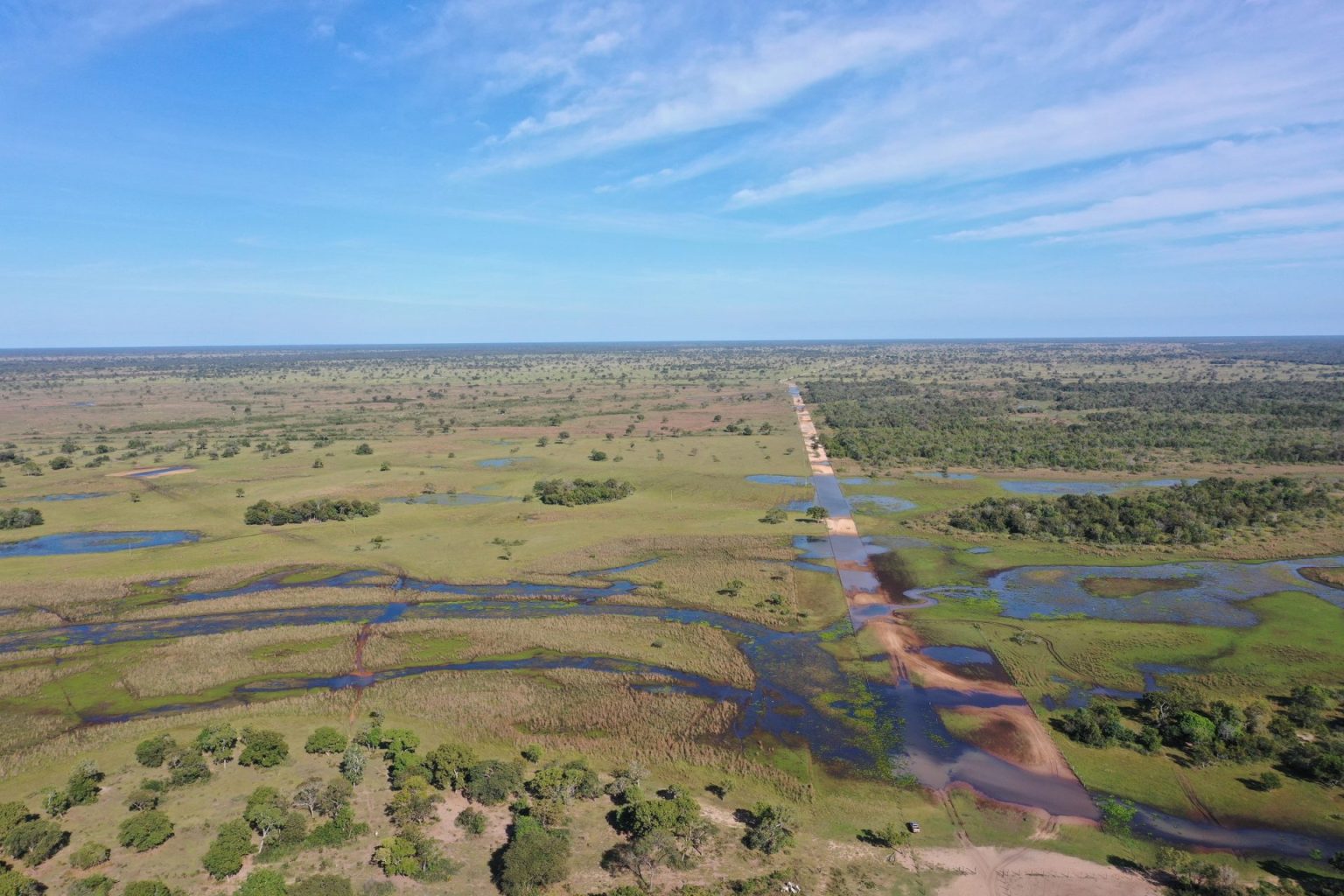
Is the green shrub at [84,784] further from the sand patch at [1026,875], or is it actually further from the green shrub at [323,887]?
the sand patch at [1026,875]

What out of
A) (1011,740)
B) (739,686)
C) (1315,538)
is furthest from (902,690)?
(1315,538)

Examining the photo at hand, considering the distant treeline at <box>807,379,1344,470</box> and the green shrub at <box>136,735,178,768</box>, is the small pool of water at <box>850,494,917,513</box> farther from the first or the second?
the green shrub at <box>136,735,178,768</box>

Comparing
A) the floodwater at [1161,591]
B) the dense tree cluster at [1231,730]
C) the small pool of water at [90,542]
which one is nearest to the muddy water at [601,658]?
the dense tree cluster at [1231,730]

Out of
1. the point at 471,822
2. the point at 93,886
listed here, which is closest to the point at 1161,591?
the point at 471,822

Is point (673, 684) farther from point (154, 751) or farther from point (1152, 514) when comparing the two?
point (1152, 514)

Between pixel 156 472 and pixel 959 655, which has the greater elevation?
pixel 156 472

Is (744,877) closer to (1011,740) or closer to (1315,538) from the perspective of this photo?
(1011,740)
